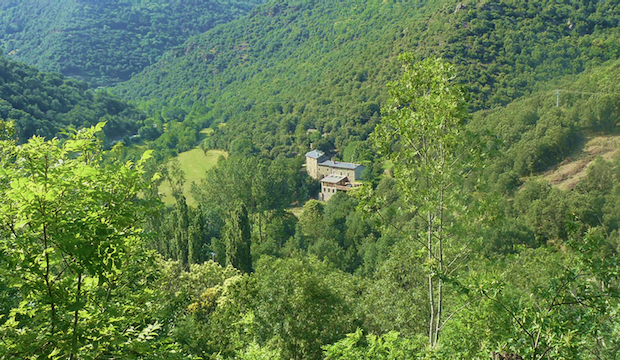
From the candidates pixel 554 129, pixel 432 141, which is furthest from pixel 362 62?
pixel 432 141

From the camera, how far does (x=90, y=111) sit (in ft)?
232

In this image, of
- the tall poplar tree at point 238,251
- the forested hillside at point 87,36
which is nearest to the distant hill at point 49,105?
the tall poplar tree at point 238,251

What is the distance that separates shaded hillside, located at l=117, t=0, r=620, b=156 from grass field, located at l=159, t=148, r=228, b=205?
13.0 ft

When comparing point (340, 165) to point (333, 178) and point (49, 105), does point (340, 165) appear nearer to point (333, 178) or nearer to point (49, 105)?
point (333, 178)

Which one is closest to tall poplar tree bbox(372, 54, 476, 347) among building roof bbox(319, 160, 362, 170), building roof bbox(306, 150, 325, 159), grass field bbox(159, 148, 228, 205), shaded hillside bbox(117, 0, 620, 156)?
shaded hillside bbox(117, 0, 620, 156)

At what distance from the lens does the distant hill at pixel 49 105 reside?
177ft

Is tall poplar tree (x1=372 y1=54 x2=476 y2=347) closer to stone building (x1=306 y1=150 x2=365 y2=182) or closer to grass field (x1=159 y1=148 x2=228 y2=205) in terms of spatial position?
grass field (x1=159 y1=148 x2=228 y2=205)

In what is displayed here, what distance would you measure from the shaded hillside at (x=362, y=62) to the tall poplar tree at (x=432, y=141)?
1755 inches

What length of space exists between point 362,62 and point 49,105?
5292 cm

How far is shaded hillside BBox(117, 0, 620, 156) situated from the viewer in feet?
210

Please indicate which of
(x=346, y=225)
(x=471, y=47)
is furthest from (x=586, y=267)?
(x=471, y=47)

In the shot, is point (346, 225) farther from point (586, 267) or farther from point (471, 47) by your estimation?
point (471, 47)

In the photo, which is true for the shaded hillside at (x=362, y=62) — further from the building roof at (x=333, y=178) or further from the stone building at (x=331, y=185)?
the stone building at (x=331, y=185)

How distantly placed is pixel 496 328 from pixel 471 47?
6555 cm
